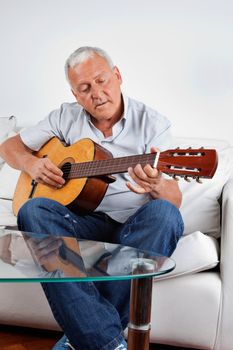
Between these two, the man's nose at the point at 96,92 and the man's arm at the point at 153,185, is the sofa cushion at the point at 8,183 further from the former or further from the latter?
the man's arm at the point at 153,185

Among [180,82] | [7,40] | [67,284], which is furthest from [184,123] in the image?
[67,284]

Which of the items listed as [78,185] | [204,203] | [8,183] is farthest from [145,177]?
[8,183]

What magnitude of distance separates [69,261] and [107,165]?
56cm

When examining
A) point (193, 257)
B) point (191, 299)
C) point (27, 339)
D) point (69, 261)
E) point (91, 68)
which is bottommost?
point (27, 339)

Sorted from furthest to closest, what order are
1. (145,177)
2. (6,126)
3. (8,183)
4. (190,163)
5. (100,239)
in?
(6,126) → (8,183) → (100,239) → (145,177) → (190,163)

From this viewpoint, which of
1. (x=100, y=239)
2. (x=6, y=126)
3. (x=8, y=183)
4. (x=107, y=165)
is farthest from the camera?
(x=6, y=126)

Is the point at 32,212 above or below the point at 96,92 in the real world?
below

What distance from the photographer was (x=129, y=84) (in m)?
2.82

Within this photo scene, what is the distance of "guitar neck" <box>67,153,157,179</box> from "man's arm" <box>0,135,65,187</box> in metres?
0.06

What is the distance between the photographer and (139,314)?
1419 millimetres

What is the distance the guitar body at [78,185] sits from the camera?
197cm

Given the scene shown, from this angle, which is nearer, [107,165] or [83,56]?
[107,165]

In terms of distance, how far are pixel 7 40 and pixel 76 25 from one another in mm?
336

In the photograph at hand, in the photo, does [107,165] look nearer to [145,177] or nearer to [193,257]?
[145,177]
